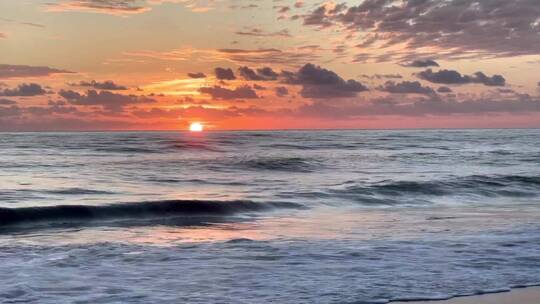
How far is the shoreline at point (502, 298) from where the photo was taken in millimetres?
6691

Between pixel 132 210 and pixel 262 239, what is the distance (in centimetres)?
606

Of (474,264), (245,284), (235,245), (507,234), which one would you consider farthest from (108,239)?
(507,234)

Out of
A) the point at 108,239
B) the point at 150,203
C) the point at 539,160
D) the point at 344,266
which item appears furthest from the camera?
the point at 539,160

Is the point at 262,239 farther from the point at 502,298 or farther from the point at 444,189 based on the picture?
the point at 444,189

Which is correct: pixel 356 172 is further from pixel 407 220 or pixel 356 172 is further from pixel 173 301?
pixel 173 301

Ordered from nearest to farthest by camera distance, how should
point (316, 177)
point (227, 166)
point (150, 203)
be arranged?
point (150, 203)
point (316, 177)
point (227, 166)

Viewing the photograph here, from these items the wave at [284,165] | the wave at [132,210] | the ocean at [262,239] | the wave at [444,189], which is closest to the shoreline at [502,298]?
the ocean at [262,239]

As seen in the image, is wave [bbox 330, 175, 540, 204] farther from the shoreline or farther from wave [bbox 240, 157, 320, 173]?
the shoreline

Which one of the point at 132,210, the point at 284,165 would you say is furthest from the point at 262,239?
the point at 284,165

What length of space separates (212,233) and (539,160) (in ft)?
106

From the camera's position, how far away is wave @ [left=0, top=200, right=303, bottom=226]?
14633 millimetres

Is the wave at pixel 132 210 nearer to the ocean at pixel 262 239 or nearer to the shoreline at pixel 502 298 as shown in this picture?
the ocean at pixel 262 239

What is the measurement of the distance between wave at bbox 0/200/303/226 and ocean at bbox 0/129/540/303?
0.05 m

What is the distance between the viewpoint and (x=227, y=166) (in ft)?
107
